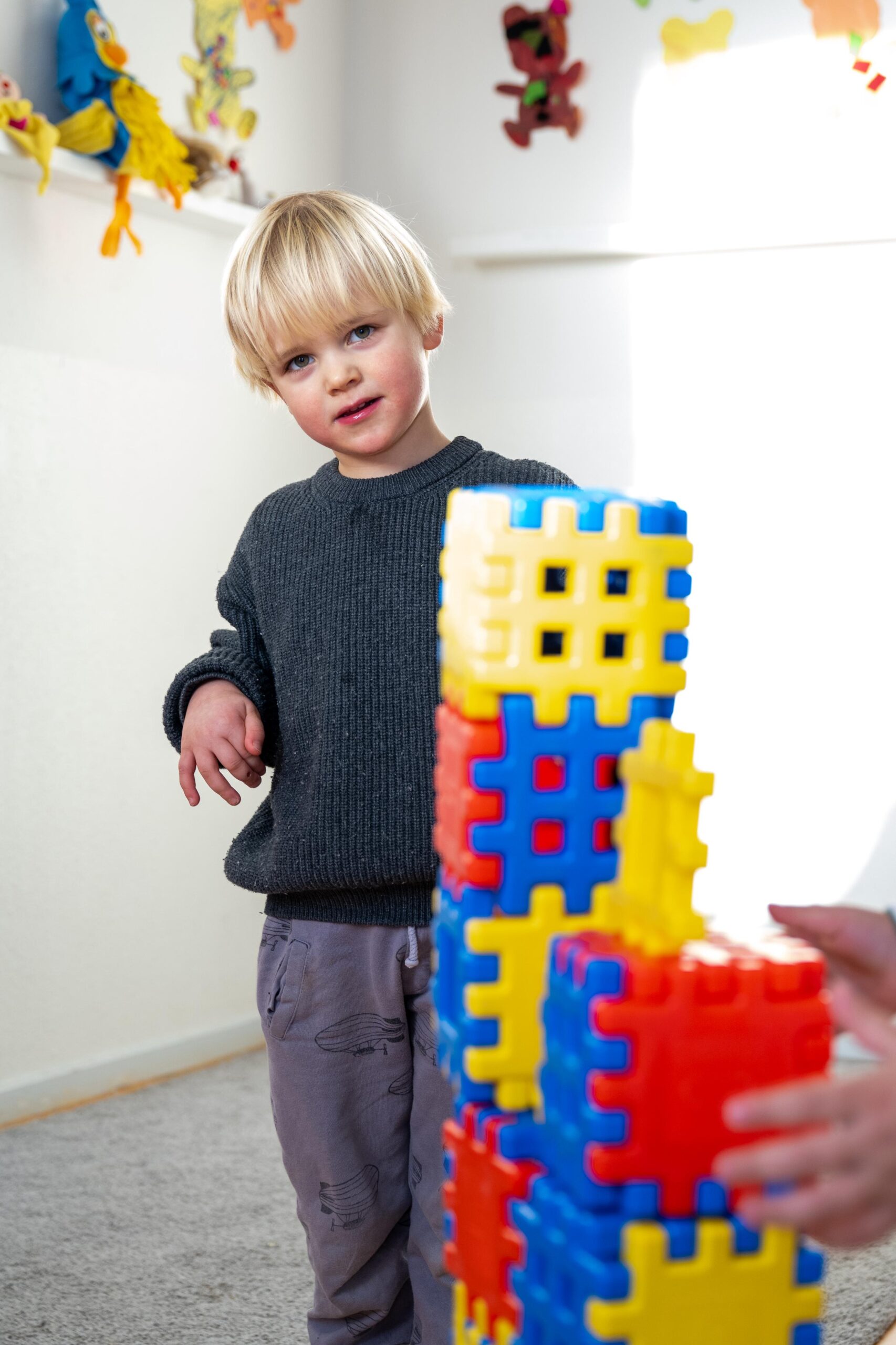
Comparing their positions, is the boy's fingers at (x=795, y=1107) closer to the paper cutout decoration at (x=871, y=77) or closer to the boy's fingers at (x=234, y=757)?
the boy's fingers at (x=234, y=757)

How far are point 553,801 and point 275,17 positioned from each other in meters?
2.00

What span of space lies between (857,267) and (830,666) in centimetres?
60

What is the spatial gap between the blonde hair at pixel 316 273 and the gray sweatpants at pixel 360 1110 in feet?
1.58

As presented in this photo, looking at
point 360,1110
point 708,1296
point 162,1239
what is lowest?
point 162,1239

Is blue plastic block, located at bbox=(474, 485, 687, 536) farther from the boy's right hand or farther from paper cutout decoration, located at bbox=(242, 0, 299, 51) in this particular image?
paper cutout decoration, located at bbox=(242, 0, 299, 51)

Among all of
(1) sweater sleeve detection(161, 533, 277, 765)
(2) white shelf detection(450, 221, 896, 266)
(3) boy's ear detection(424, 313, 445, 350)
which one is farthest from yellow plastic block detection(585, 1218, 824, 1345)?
(2) white shelf detection(450, 221, 896, 266)

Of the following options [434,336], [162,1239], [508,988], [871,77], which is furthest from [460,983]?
[871,77]

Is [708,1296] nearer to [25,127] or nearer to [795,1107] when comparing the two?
[795,1107]

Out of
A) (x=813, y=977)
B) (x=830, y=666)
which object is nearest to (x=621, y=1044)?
(x=813, y=977)

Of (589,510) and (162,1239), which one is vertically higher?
(589,510)

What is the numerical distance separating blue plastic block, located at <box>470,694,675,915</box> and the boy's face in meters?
0.54

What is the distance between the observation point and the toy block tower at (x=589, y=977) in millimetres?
516

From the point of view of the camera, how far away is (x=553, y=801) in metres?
0.59

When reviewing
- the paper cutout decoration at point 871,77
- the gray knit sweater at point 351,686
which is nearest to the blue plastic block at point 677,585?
the gray knit sweater at point 351,686
